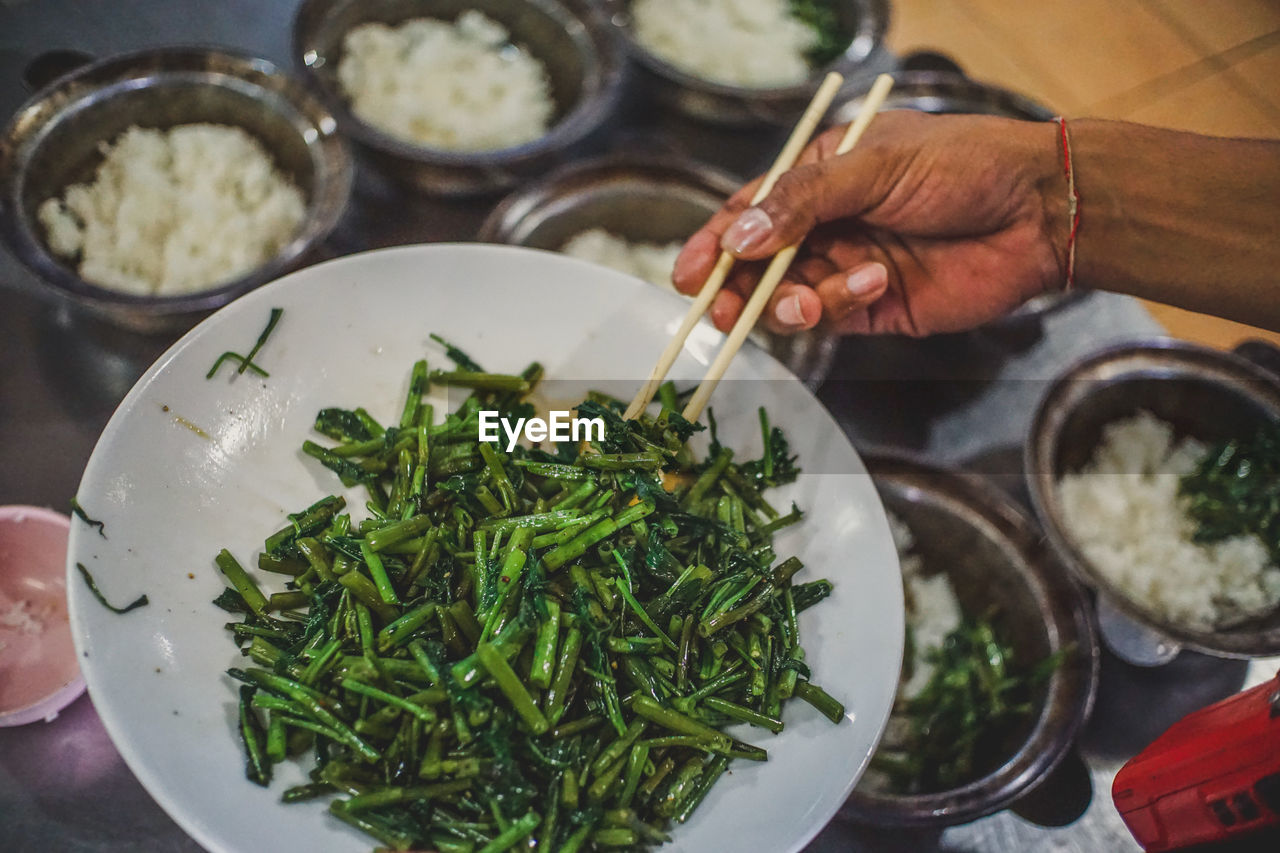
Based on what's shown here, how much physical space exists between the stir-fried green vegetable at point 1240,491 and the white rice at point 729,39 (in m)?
2.17

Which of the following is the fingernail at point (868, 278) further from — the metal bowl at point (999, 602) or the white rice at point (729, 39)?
the white rice at point (729, 39)

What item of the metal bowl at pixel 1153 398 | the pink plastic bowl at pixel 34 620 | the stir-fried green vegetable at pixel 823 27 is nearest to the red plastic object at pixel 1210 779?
the metal bowl at pixel 1153 398

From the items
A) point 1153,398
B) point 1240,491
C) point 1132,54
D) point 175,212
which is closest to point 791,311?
point 1153,398

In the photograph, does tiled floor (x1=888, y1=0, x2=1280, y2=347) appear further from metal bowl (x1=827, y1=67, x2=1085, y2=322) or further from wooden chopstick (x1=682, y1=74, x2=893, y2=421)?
wooden chopstick (x1=682, y1=74, x2=893, y2=421)

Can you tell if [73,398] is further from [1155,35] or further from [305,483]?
[1155,35]

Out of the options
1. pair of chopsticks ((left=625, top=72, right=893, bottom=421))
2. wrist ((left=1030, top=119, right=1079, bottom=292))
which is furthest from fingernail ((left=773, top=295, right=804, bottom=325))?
wrist ((left=1030, top=119, right=1079, bottom=292))

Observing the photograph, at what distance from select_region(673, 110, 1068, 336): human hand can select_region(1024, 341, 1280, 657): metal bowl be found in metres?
0.34

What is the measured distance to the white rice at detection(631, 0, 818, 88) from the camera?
3.50 meters

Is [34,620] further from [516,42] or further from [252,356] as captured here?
[516,42]

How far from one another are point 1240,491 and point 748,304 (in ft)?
5.98

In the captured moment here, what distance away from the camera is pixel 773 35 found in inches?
144

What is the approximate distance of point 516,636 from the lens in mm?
1656

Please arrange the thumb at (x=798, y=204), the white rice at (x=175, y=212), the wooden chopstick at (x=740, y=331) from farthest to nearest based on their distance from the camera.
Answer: the white rice at (x=175, y=212)
the thumb at (x=798, y=204)
the wooden chopstick at (x=740, y=331)
